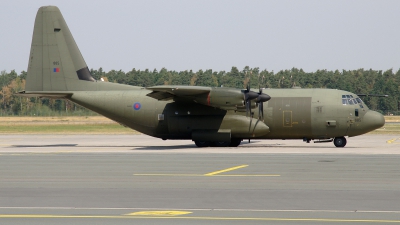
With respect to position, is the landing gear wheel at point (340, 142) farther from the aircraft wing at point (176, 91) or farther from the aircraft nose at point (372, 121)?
the aircraft wing at point (176, 91)

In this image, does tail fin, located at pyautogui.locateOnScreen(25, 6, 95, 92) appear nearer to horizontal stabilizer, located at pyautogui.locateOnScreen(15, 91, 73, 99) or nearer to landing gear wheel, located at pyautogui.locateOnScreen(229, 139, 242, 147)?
horizontal stabilizer, located at pyautogui.locateOnScreen(15, 91, 73, 99)

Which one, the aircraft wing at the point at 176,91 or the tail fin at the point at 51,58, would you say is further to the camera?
the tail fin at the point at 51,58

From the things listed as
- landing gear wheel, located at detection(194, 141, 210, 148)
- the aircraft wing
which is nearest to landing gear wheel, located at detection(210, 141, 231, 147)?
landing gear wheel, located at detection(194, 141, 210, 148)

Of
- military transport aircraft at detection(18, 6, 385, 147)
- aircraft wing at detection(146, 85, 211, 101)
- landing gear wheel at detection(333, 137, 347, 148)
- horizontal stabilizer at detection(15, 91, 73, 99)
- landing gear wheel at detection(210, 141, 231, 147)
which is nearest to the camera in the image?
aircraft wing at detection(146, 85, 211, 101)
